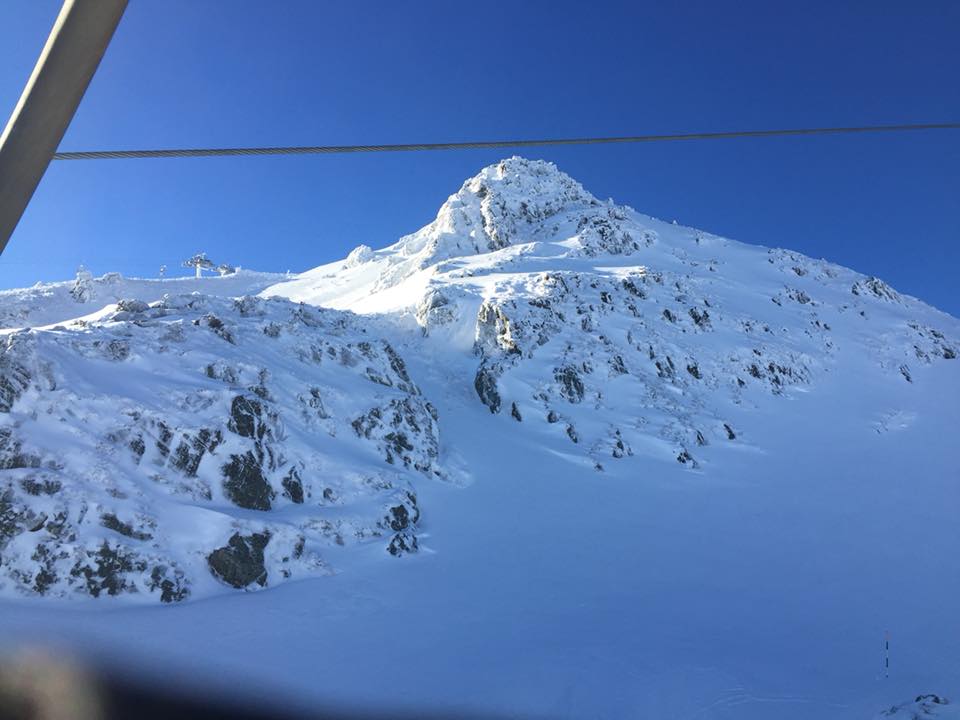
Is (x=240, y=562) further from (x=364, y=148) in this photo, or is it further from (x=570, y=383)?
(x=570, y=383)

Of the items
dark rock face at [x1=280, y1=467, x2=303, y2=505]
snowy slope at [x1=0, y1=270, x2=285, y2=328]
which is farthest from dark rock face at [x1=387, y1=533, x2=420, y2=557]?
snowy slope at [x1=0, y1=270, x2=285, y2=328]

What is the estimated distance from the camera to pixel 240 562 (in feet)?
43.0

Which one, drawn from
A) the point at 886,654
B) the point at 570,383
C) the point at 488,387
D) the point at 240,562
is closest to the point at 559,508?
the point at 488,387

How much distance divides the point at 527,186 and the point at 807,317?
30532 mm

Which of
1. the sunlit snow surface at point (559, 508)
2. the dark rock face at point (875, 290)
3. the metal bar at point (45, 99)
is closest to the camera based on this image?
the metal bar at point (45, 99)

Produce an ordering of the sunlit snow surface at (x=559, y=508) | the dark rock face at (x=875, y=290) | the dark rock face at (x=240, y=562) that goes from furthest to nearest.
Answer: the dark rock face at (x=875, y=290)
the dark rock face at (x=240, y=562)
the sunlit snow surface at (x=559, y=508)

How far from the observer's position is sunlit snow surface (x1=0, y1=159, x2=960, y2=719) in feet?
34.4

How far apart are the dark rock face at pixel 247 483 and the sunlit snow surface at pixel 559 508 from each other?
0.91ft

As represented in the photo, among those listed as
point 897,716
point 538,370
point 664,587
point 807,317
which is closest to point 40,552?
point 664,587

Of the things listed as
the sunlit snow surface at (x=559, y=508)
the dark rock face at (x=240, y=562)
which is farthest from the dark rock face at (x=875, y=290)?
the dark rock face at (x=240, y=562)

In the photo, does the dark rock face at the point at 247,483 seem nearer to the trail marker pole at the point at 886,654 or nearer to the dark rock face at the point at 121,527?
the dark rock face at the point at 121,527

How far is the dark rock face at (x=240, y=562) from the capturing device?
504 inches

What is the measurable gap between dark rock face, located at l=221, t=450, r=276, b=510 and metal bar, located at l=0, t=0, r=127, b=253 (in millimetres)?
14125

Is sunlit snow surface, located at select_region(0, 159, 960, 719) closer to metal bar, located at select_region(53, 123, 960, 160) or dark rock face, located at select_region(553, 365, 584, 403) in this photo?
dark rock face, located at select_region(553, 365, 584, 403)
